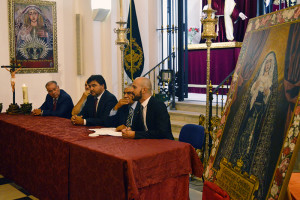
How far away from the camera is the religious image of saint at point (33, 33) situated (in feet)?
23.1

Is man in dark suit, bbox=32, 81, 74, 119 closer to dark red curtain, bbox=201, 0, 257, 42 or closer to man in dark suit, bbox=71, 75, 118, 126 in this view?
man in dark suit, bbox=71, 75, 118, 126

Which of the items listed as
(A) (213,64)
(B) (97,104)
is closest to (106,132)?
(B) (97,104)

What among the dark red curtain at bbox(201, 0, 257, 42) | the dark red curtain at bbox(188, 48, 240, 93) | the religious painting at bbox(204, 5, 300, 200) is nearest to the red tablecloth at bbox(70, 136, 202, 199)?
the religious painting at bbox(204, 5, 300, 200)

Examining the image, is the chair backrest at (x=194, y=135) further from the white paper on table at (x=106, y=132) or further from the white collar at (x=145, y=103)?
the white paper on table at (x=106, y=132)

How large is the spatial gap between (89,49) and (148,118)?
450 cm

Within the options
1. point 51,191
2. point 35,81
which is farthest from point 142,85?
point 35,81

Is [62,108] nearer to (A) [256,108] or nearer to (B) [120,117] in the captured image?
(B) [120,117]

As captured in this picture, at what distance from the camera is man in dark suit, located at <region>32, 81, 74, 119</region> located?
4910mm

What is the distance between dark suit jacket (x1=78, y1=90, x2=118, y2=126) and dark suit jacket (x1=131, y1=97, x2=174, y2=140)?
24.2 inches

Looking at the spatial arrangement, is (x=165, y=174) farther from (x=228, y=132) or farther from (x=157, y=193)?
(x=228, y=132)

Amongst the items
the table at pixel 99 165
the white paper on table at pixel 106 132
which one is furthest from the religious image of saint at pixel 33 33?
the white paper on table at pixel 106 132

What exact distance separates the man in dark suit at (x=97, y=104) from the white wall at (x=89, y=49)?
291 cm

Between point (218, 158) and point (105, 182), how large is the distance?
0.98 meters

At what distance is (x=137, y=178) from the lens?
2.65 meters
